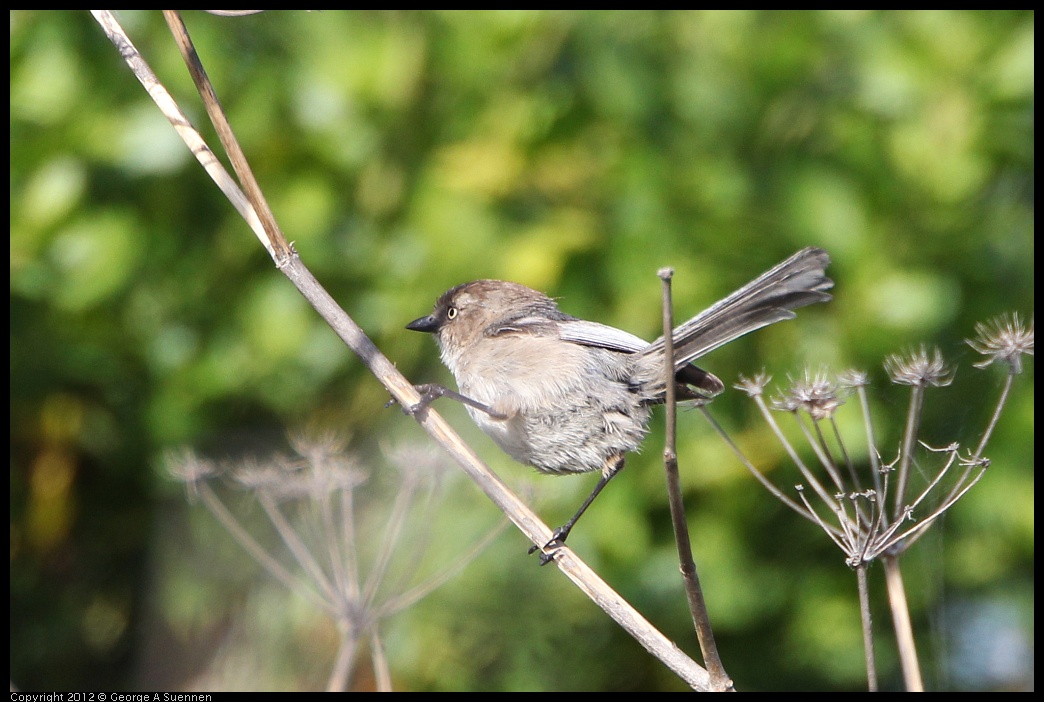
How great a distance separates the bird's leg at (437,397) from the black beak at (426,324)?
0.38 m

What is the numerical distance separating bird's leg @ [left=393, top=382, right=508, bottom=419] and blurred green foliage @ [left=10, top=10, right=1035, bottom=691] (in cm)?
68

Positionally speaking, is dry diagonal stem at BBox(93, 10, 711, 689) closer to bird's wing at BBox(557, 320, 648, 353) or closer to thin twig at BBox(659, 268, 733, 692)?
thin twig at BBox(659, 268, 733, 692)

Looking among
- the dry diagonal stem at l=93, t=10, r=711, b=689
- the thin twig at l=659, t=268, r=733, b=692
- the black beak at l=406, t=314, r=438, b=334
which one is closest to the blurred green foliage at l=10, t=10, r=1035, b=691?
the black beak at l=406, t=314, r=438, b=334

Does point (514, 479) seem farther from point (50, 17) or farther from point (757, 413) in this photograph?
point (50, 17)

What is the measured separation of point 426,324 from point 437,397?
65 cm

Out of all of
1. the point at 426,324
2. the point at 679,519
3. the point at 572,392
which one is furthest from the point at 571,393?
the point at 679,519

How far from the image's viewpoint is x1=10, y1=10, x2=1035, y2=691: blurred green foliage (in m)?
3.26

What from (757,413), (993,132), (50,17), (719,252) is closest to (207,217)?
(50,17)

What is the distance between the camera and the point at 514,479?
3182 millimetres

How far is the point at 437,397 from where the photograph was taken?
91.9 inches

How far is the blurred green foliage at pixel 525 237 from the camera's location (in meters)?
3.26

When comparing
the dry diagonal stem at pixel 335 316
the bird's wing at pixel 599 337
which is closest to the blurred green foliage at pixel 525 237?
the bird's wing at pixel 599 337

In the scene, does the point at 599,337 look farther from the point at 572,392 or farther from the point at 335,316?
the point at 335,316

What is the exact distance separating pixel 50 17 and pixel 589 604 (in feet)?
9.44
